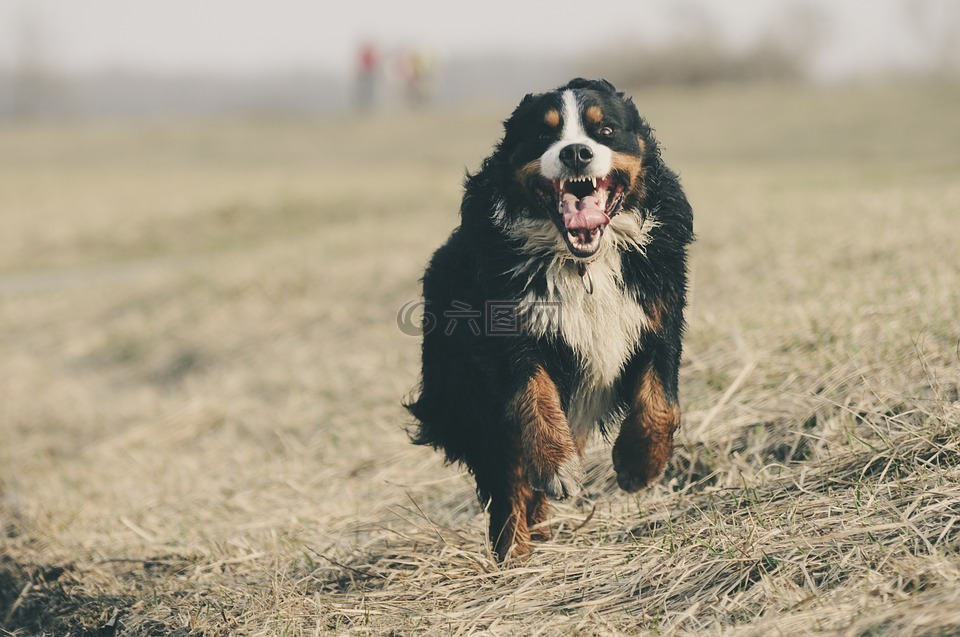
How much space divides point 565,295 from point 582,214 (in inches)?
12.1

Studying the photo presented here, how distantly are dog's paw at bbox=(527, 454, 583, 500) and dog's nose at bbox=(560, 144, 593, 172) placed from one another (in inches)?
37.1

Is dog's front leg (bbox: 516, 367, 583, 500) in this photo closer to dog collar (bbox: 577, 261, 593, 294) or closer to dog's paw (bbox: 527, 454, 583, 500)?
dog's paw (bbox: 527, 454, 583, 500)

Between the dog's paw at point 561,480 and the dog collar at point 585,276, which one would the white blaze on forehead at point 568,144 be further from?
the dog's paw at point 561,480

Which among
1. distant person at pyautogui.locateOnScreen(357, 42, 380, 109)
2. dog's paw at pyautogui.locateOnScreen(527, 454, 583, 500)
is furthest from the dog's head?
distant person at pyautogui.locateOnScreen(357, 42, 380, 109)

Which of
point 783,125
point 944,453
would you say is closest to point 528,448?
point 944,453

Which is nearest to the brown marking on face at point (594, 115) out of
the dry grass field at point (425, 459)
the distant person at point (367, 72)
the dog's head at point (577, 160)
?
Answer: the dog's head at point (577, 160)

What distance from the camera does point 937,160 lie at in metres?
19.9

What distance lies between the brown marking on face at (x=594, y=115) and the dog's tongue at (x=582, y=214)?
0.26 m

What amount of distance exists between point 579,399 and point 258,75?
605 ft

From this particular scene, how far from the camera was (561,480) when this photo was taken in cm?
341

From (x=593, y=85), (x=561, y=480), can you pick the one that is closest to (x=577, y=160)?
(x=593, y=85)

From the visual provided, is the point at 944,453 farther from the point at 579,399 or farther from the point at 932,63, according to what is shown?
the point at 932,63

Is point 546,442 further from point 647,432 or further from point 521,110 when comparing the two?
point 521,110

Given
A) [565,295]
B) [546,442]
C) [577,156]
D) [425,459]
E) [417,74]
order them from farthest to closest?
[417,74], [425,459], [565,295], [546,442], [577,156]
